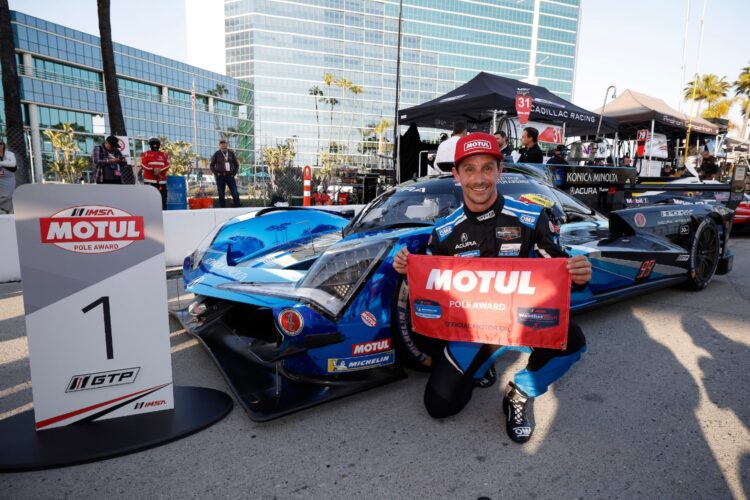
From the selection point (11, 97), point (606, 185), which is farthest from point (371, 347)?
point (11, 97)

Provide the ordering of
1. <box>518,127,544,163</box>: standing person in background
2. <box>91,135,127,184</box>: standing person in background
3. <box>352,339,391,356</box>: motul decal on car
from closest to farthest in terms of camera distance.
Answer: <box>352,339,391,356</box>: motul decal on car, <box>518,127,544,163</box>: standing person in background, <box>91,135,127,184</box>: standing person in background

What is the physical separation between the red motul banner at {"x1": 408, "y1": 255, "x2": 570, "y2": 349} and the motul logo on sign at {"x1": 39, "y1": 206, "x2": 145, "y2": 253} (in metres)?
1.23

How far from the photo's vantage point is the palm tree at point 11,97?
285 inches

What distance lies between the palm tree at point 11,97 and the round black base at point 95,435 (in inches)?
280

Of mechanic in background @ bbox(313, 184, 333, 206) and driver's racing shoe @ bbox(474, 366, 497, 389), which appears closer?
driver's racing shoe @ bbox(474, 366, 497, 389)

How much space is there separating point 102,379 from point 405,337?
1.38 m

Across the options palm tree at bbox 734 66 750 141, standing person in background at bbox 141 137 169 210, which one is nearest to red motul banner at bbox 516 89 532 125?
standing person in background at bbox 141 137 169 210

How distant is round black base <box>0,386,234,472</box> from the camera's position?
1746 mm

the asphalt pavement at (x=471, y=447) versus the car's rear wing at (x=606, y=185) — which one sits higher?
the car's rear wing at (x=606, y=185)

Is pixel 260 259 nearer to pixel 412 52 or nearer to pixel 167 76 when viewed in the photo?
pixel 167 76

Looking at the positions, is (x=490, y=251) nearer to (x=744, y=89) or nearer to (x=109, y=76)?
(x=109, y=76)

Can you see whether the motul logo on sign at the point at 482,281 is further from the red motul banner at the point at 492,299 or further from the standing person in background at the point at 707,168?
the standing person in background at the point at 707,168

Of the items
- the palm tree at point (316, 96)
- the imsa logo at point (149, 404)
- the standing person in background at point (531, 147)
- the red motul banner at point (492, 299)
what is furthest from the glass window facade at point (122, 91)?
the red motul banner at point (492, 299)

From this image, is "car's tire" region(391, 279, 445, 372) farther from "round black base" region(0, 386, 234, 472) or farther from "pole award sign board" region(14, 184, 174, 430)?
"pole award sign board" region(14, 184, 174, 430)
